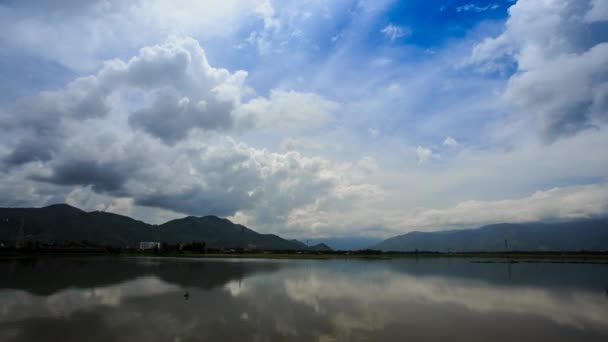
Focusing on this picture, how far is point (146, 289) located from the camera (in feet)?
133

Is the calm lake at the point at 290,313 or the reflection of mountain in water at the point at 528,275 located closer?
the calm lake at the point at 290,313

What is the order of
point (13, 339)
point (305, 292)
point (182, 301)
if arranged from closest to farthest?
point (13, 339)
point (182, 301)
point (305, 292)

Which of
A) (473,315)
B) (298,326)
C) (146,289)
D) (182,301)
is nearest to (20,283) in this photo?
(146,289)

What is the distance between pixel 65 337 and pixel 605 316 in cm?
3987

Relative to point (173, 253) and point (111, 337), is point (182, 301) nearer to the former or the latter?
point (111, 337)

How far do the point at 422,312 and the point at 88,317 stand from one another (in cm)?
2576

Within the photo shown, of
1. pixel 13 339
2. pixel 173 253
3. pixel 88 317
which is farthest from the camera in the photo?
pixel 173 253

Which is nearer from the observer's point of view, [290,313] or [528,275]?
[290,313]

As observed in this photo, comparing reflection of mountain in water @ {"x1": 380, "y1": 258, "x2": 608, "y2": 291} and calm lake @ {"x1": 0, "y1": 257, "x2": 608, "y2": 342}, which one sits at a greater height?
calm lake @ {"x1": 0, "y1": 257, "x2": 608, "y2": 342}

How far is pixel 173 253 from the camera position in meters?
174

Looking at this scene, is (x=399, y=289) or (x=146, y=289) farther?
(x=399, y=289)

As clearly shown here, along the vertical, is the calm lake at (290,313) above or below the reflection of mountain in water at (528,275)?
above

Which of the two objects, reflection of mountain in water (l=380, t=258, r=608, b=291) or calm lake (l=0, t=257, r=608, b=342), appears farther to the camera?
reflection of mountain in water (l=380, t=258, r=608, b=291)

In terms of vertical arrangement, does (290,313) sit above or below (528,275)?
above
